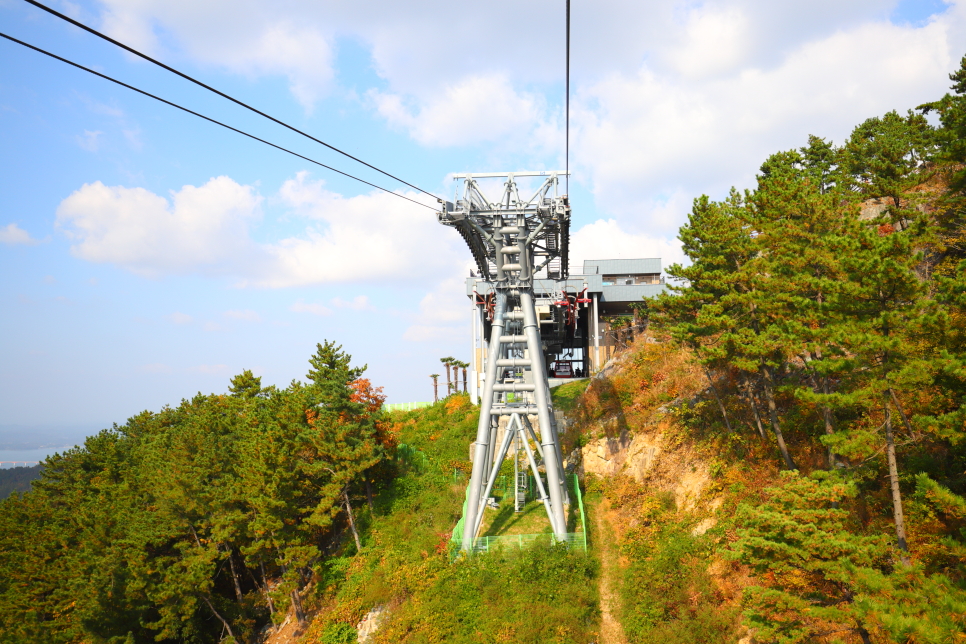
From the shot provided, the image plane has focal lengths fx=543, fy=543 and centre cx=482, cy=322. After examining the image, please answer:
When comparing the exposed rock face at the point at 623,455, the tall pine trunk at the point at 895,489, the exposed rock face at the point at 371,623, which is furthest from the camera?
the exposed rock face at the point at 623,455

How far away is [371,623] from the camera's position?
67.1 ft

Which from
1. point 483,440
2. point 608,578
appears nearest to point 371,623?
point 483,440

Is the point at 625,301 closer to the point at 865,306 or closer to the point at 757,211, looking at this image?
the point at 757,211

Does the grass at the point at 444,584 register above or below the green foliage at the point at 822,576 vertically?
below

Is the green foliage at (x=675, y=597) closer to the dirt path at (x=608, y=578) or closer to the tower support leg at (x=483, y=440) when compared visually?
the dirt path at (x=608, y=578)

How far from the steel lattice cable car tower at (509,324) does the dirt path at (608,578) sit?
234 cm

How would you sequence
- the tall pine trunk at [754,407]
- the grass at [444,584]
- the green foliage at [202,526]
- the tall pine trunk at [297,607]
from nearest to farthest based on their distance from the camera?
the grass at [444,584] < the tall pine trunk at [754,407] < the tall pine trunk at [297,607] < the green foliage at [202,526]

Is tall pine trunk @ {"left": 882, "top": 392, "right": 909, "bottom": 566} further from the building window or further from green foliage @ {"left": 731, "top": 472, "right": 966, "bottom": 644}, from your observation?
the building window

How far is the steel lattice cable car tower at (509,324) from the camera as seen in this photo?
1975 centimetres

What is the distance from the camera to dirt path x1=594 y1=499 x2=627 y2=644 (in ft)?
56.1

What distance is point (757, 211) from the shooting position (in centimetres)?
2092

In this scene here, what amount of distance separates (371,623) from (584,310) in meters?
28.8

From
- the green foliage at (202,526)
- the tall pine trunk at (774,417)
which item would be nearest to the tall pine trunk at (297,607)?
the green foliage at (202,526)

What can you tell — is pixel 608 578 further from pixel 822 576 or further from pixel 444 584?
pixel 822 576
